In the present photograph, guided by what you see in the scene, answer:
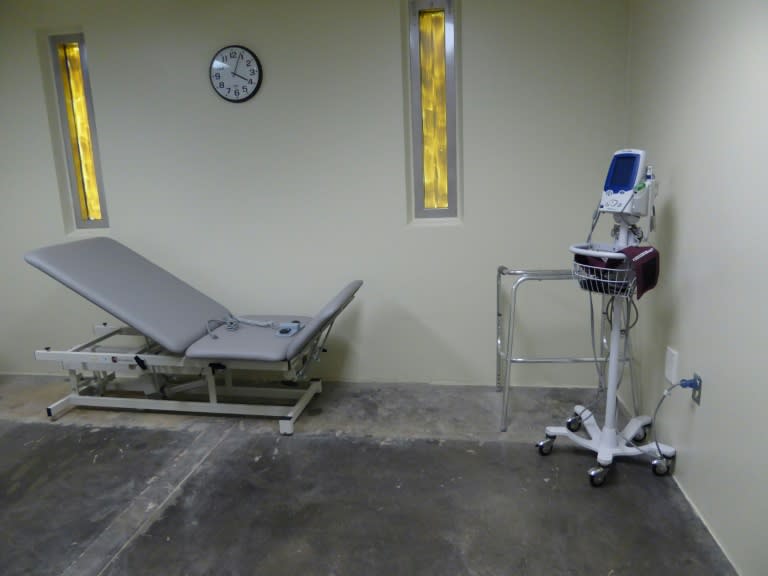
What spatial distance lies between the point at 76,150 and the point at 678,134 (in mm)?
3620

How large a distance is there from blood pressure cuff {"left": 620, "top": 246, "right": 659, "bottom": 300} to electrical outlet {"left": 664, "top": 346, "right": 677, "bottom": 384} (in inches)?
14.4

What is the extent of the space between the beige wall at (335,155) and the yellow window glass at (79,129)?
6.0 inches

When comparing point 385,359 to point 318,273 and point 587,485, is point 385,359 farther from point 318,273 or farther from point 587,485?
point 587,485

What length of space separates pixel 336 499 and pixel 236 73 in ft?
8.17

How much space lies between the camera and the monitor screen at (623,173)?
7.23ft

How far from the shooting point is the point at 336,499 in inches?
91.4

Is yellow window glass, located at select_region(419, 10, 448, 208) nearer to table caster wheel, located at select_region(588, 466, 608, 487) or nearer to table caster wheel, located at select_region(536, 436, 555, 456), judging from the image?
table caster wheel, located at select_region(536, 436, 555, 456)

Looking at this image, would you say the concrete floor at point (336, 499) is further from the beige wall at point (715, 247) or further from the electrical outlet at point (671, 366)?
the electrical outlet at point (671, 366)

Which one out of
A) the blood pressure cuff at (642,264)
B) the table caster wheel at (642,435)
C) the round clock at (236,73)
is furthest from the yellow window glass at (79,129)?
the table caster wheel at (642,435)

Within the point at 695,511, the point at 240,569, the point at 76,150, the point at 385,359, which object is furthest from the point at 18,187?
the point at 695,511

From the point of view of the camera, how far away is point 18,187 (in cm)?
367

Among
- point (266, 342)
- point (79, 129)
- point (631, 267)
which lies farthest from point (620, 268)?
point (79, 129)

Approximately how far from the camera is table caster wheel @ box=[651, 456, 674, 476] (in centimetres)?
233

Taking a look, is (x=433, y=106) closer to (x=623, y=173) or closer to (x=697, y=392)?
(x=623, y=173)
